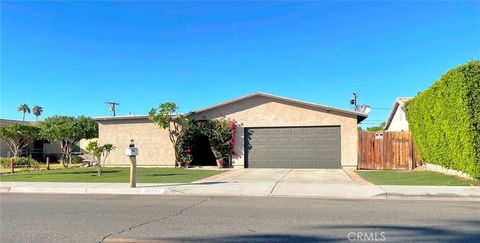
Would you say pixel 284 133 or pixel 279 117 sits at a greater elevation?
pixel 279 117

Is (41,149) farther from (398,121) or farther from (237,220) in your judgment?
(237,220)

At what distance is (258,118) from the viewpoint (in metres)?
23.8

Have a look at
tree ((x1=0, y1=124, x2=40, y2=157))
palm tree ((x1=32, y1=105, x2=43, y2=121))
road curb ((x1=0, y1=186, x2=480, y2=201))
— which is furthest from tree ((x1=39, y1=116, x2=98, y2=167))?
palm tree ((x1=32, y1=105, x2=43, y2=121))

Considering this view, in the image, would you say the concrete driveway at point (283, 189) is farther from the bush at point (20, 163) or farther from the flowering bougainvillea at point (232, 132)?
the bush at point (20, 163)

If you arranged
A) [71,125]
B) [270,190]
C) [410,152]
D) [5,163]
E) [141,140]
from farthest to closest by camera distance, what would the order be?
[71,125] < [5,163] < [141,140] < [410,152] < [270,190]

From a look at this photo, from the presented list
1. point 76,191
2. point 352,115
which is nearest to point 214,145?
point 352,115

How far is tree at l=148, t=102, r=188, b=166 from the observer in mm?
23641

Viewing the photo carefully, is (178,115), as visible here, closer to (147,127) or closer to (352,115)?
(147,127)

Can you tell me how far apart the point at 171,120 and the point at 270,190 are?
1218 centimetres

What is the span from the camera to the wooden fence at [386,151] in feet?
71.5

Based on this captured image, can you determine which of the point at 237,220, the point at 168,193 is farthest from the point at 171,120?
the point at 237,220

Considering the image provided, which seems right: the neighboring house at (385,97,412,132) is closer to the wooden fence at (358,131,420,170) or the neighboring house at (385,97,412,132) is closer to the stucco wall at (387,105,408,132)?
the stucco wall at (387,105,408,132)

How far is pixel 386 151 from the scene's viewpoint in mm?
21984

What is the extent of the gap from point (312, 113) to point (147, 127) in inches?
381
